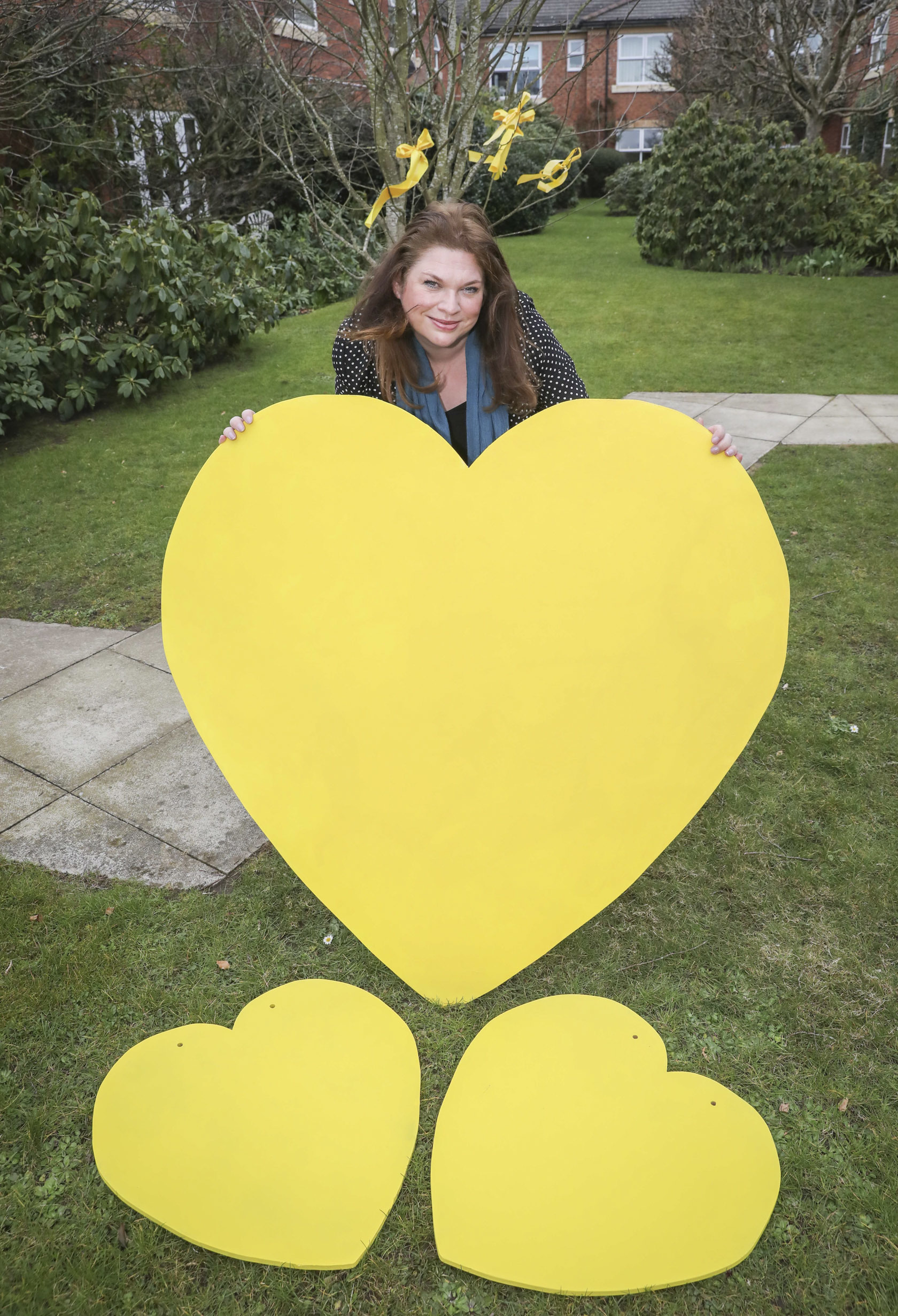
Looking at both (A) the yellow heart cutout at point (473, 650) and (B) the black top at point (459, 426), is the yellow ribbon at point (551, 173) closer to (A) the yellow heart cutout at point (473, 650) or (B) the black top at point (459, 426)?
(B) the black top at point (459, 426)

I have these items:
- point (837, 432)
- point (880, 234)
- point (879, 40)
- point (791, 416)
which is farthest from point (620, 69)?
point (837, 432)

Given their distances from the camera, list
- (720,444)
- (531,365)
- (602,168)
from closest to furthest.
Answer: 1. (720,444)
2. (531,365)
3. (602,168)

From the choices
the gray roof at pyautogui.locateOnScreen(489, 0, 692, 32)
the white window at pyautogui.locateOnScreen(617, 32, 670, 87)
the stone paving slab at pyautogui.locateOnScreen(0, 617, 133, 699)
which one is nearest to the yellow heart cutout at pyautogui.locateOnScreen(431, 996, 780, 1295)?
the stone paving slab at pyautogui.locateOnScreen(0, 617, 133, 699)

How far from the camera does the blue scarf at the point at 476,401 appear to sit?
263cm

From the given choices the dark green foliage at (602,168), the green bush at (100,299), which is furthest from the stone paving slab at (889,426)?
the dark green foliage at (602,168)

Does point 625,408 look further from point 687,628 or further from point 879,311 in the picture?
point 879,311

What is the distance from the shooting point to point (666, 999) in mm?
2510

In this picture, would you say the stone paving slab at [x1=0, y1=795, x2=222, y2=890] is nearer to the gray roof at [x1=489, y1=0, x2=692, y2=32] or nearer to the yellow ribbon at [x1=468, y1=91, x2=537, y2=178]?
the yellow ribbon at [x1=468, y1=91, x2=537, y2=178]

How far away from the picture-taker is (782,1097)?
7.36 feet

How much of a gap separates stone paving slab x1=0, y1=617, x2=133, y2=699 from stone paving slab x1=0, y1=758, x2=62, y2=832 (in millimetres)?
663

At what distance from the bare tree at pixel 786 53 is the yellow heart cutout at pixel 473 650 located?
1482 cm

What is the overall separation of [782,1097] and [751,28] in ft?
57.2

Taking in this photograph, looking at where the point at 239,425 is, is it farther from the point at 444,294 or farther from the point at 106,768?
the point at 106,768

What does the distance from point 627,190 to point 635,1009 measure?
18886 mm
